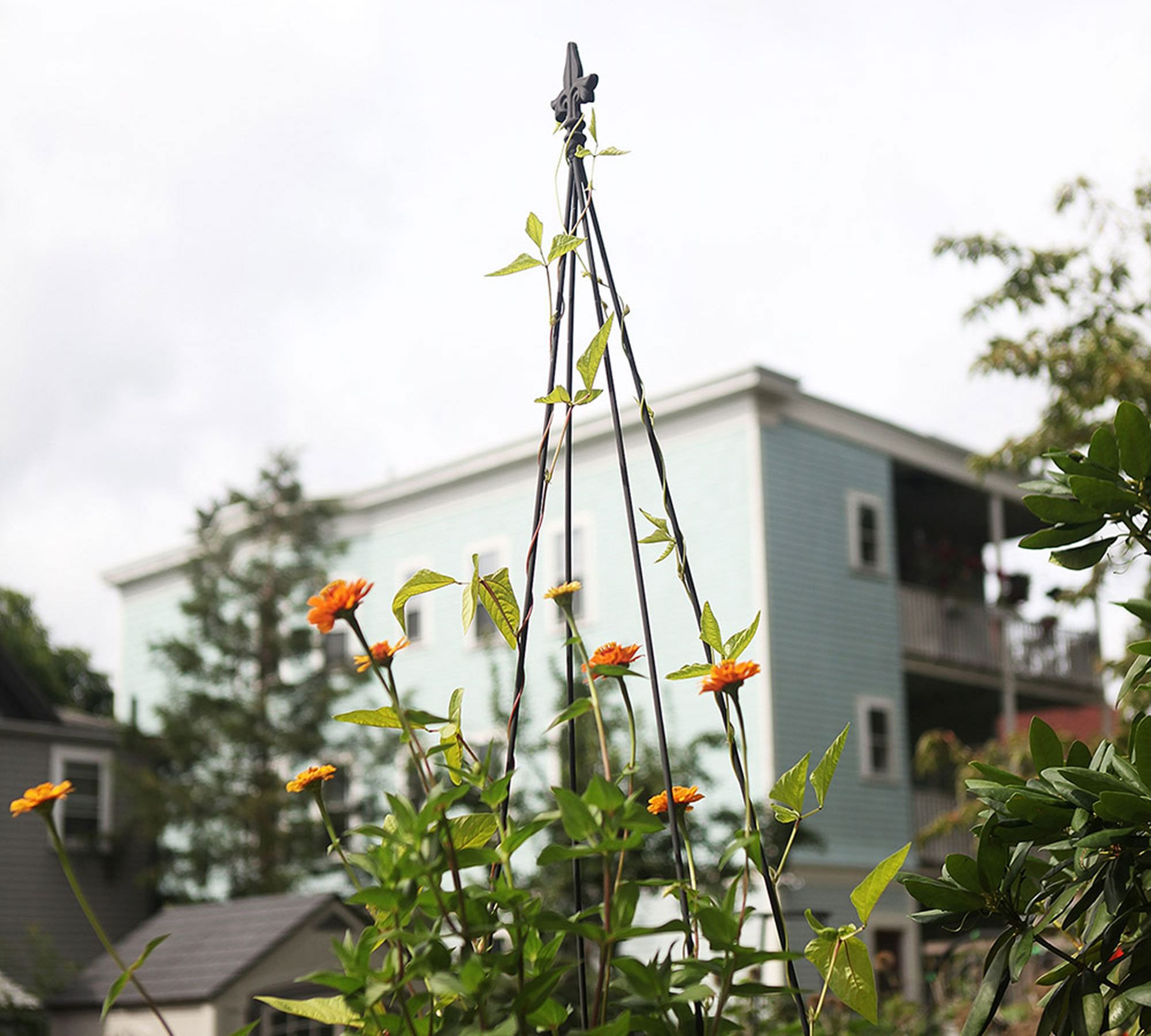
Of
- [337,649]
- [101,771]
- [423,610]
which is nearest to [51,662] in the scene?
[101,771]

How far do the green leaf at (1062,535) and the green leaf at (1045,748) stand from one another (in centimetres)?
20

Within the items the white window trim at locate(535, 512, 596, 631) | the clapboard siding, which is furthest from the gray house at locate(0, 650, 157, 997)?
the clapboard siding

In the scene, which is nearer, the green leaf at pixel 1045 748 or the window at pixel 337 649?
the green leaf at pixel 1045 748

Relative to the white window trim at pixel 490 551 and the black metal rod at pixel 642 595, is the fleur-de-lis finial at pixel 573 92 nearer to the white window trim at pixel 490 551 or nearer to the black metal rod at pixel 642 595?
the black metal rod at pixel 642 595

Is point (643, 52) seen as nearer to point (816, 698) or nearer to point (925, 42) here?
point (925, 42)

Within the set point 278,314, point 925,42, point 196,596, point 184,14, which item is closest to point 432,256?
point 184,14

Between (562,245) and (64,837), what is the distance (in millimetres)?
20297

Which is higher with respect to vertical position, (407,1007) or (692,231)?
(692,231)

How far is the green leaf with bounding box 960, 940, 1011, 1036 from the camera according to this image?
4.60 feet

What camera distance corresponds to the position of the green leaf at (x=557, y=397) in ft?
5.60

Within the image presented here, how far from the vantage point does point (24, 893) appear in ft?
64.6

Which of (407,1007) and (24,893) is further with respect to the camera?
(24,893)

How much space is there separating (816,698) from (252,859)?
27.5ft

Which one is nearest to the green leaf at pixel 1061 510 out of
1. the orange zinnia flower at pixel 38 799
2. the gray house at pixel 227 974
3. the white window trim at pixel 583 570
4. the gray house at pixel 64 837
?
the orange zinnia flower at pixel 38 799
